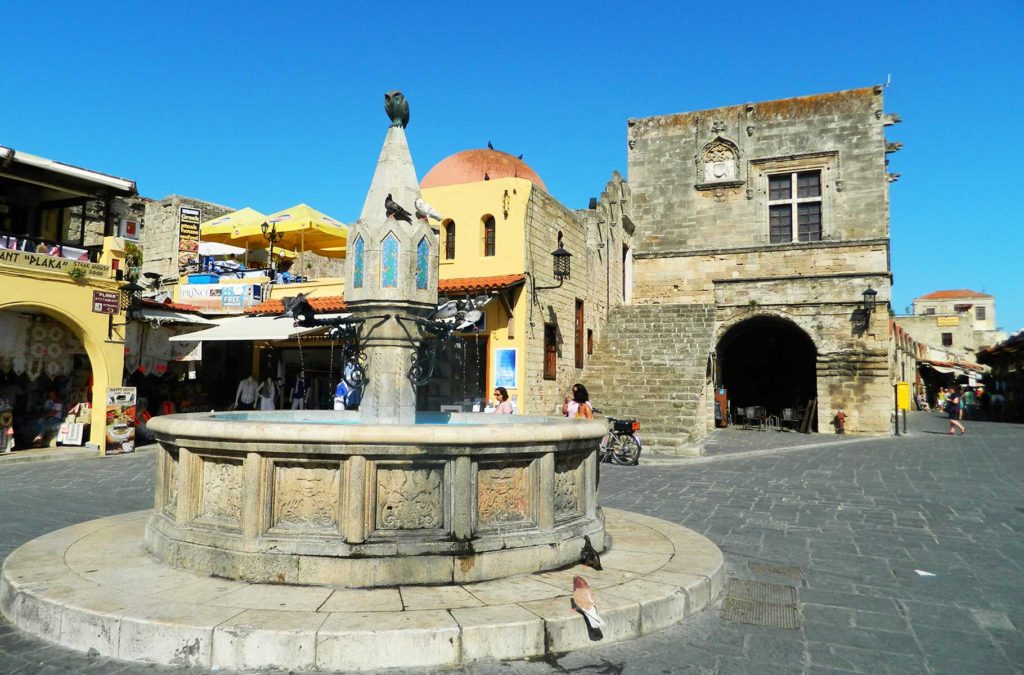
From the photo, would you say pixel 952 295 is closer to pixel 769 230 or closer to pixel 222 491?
pixel 769 230

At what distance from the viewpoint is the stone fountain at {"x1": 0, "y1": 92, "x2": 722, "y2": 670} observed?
11.1 feet

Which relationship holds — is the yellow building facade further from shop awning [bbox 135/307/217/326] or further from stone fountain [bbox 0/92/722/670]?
stone fountain [bbox 0/92/722/670]

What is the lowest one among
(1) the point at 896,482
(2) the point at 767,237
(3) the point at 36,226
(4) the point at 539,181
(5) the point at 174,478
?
(1) the point at 896,482

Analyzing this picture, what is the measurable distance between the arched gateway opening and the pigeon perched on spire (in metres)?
21.5

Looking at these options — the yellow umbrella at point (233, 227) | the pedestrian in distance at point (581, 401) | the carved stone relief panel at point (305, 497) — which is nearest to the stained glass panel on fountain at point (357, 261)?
the carved stone relief panel at point (305, 497)

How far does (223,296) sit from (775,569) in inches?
728

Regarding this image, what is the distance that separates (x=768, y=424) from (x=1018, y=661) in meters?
21.0

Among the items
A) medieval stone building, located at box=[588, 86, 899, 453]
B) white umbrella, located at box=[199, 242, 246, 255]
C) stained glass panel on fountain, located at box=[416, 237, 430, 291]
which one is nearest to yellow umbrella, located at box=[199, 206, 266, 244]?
white umbrella, located at box=[199, 242, 246, 255]

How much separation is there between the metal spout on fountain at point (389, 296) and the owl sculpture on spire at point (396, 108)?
2.91ft

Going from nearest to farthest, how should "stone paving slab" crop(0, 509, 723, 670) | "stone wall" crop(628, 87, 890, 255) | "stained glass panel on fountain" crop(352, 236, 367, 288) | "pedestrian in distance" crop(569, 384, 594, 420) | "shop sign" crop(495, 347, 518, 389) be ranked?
"stone paving slab" crop(0, 509, 723, 670) → "stained glass panel on fountain" crop(352, 236, 367, 288) → "pedestrian in distance" crop(569, 384, 594, 420) → "shop sign" crop(495, 347, 518, 389) → "stone wall" crop(628, 87, 890, 255)

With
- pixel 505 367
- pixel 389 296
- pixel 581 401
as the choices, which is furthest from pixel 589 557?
pixel 505 367

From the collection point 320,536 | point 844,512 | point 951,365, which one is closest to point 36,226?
point 320,536

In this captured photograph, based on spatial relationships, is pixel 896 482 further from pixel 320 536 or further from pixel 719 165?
pixel 719 165

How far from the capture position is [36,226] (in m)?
15.7
